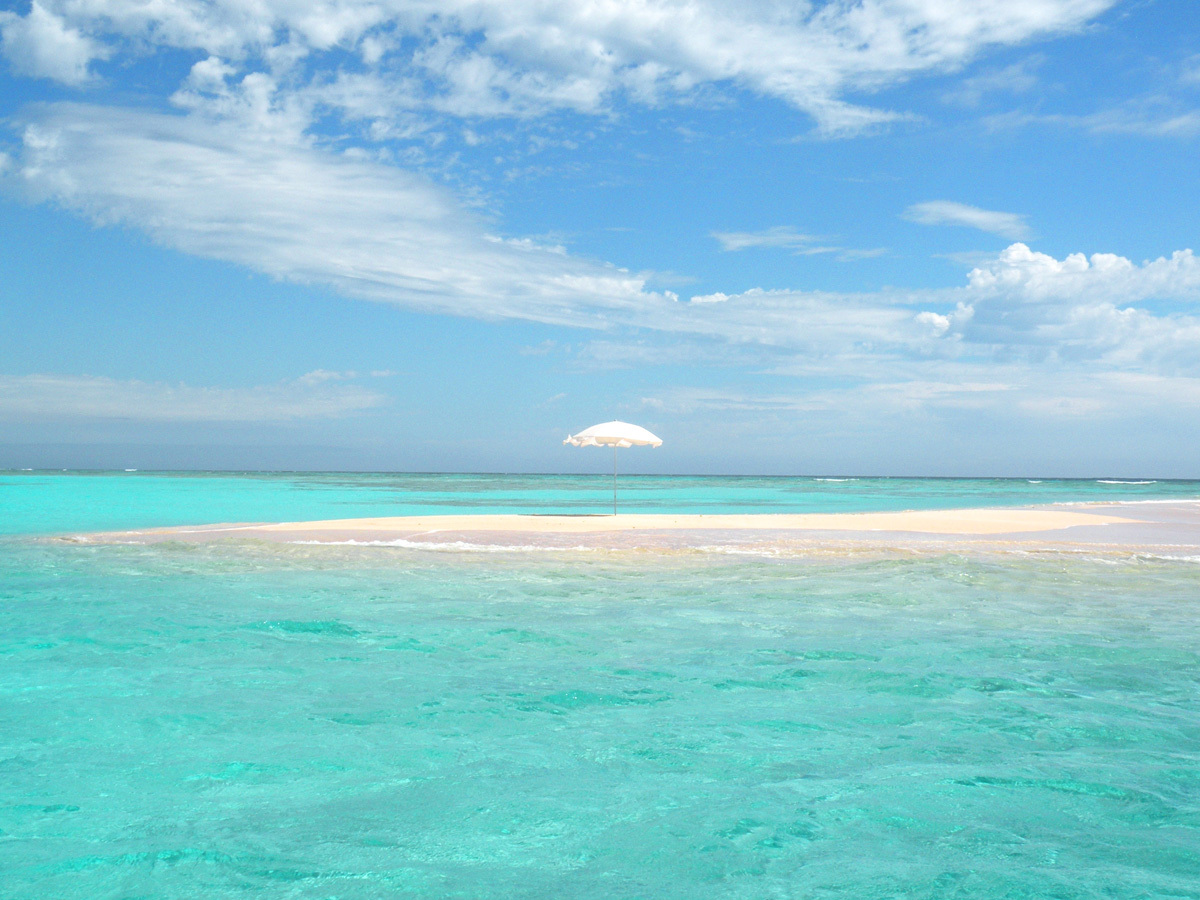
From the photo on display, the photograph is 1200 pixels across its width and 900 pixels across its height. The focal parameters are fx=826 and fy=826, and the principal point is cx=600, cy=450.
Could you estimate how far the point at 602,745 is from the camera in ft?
18.2

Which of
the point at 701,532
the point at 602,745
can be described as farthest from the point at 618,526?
the point at 602,745

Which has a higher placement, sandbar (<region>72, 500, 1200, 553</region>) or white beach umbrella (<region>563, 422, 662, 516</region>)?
white beach umbrella (<region>563, 422, 662, 516</region>)

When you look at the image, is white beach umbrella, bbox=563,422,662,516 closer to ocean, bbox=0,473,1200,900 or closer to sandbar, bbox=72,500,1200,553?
sandbar, bbox=72,500,1200,553

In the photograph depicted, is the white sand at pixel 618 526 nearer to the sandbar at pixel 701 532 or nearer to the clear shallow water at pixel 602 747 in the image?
the sandbar at pixel 701 532

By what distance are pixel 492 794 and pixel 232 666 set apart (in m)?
3.89

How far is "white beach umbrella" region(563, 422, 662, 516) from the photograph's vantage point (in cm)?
2314

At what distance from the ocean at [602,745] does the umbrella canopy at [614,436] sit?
12427 millimetres

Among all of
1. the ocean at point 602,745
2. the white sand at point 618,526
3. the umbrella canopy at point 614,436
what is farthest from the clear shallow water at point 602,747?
the umbrella canopy at point 614,436

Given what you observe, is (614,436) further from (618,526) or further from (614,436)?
(618,526)

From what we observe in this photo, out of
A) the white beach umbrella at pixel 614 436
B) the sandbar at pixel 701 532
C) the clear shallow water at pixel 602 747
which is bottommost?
the clear shallow water at pixel 602 747

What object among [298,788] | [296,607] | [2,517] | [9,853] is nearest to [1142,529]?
[296,607]

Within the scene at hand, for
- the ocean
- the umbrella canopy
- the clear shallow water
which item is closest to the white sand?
the umbrella canopy

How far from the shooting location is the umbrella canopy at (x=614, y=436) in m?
23.1

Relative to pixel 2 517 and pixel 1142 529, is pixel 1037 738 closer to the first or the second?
pixel 1142 529
